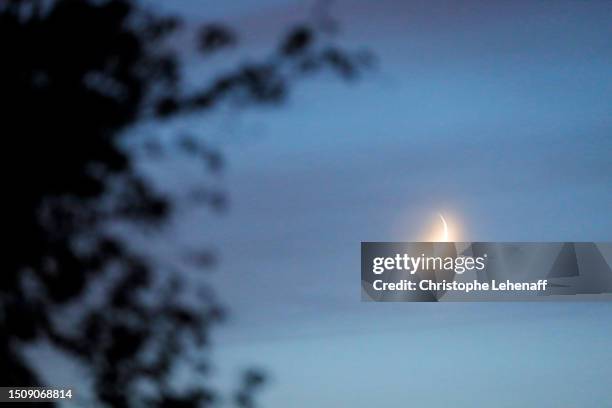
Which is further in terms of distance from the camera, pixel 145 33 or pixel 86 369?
pixel 145 33

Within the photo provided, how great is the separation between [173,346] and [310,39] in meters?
1.26

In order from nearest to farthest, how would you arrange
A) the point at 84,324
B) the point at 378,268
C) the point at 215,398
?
the point at 84,324
the point at 215,398
the point at 378,268

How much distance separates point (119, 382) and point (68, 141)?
2.97 feet

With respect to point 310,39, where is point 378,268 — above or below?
below

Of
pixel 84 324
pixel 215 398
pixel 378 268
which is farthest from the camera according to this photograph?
pixel 378 268

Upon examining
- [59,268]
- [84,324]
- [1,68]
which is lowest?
[84,324]

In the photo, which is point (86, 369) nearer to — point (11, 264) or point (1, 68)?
point (11, 264)

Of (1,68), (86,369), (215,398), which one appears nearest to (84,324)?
(86,369)

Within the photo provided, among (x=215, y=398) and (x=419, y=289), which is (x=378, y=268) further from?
(x=215, y=398)

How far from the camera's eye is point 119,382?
2.66 m

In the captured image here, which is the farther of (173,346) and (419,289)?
(419,289)

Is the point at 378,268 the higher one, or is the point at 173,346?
the point at 378,268

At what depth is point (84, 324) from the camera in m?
2.60

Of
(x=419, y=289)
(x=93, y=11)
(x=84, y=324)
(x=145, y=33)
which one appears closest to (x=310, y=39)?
(x=145, y=33)
